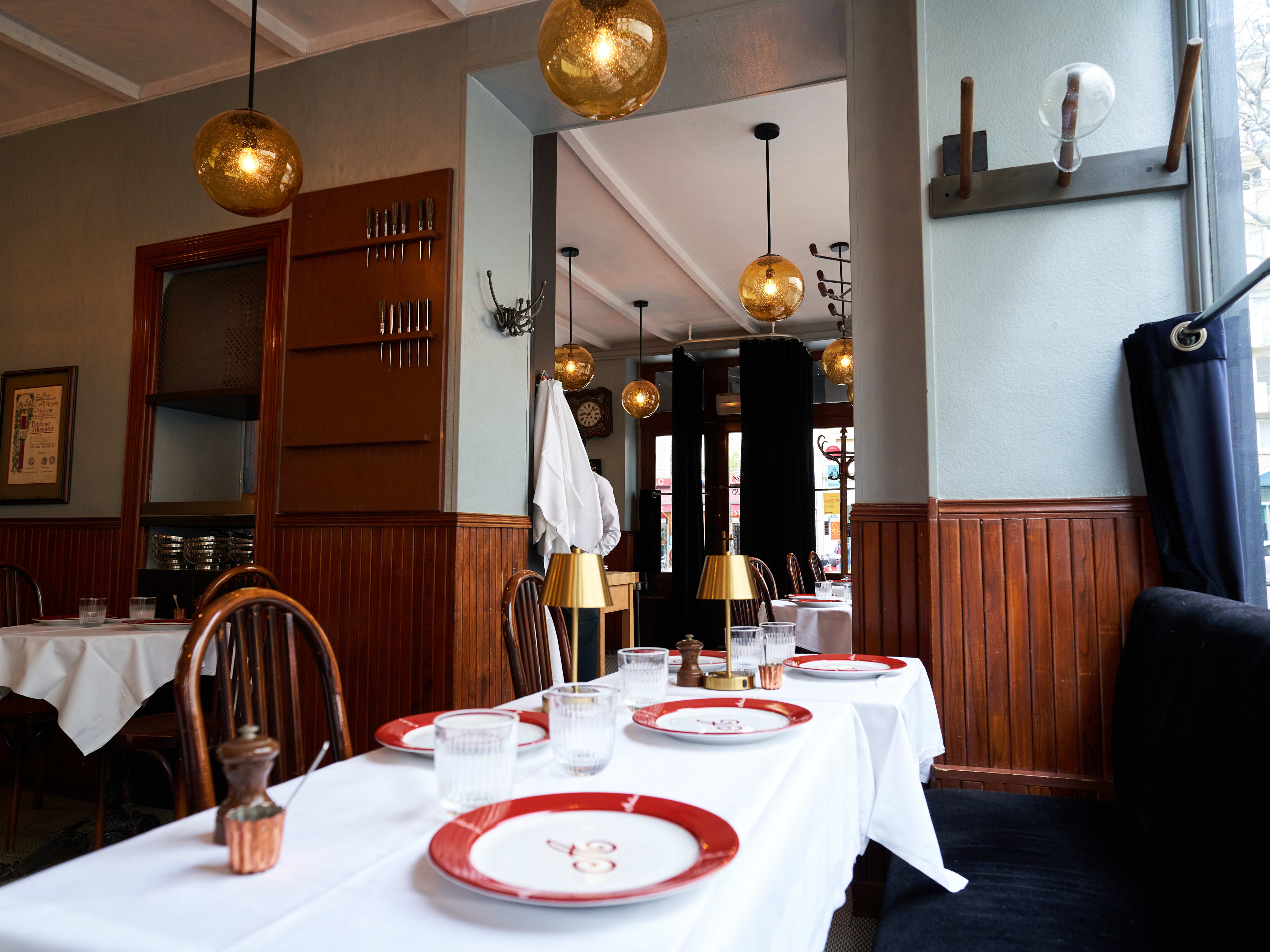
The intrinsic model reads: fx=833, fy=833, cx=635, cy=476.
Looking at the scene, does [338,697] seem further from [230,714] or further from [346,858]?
[346,858]

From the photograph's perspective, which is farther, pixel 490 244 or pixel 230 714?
pixel 490 244

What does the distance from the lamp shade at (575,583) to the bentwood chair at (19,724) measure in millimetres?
2288

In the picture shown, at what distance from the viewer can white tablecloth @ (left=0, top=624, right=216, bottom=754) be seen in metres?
2.61

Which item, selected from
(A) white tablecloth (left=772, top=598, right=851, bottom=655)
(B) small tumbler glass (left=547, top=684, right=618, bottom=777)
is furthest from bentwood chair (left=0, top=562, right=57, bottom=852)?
(A) white tablecloth (left=772, top=598, right=851, bottom=655)

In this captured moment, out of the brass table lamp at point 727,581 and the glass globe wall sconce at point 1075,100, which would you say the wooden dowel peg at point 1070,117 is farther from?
the brass table lamp at point 727,581

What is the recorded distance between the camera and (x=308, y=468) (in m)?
3.70

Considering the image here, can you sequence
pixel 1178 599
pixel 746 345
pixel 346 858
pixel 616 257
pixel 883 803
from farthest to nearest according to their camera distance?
1. pixel 746 345
2. pixel 616 257
3. pixel 1178 599
4. pixel 883 803
5. pixel 346 858

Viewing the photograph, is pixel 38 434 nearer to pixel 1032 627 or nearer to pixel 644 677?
pixel 644 677

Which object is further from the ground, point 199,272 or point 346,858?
point 199,272

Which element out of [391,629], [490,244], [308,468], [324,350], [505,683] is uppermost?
[490,244]

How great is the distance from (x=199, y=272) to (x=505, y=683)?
2638 mm

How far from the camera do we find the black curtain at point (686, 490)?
8.60 metres

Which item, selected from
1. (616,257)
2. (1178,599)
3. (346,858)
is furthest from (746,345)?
(346,858)

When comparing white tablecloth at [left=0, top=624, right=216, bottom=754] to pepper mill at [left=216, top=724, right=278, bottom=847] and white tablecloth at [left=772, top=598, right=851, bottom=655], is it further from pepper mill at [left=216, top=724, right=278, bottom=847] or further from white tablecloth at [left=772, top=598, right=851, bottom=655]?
white tablecloth at [left=772, top=598, right=851, bottom=655]
